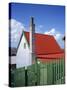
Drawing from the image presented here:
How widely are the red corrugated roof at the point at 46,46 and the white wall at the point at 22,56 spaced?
3.8 inches

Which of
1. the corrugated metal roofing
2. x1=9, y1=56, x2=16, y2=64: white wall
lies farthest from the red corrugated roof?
x1=9, y1=56, x2=16, y2=64: white wall

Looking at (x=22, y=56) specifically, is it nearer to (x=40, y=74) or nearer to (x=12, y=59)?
(x=12, y=59)

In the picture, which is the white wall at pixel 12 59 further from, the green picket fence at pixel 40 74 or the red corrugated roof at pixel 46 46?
the red corrugated roof at pixel 46 46

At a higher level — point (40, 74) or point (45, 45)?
point (45, 45)

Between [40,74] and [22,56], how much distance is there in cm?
28

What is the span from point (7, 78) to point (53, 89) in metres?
0.51

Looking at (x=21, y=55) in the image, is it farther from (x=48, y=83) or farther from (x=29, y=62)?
(x=48, y=83)

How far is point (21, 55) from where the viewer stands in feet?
8.34

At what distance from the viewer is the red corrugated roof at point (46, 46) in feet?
8.50

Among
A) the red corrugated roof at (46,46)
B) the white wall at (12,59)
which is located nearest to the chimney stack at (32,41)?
the red corrugated roof at (46,46)

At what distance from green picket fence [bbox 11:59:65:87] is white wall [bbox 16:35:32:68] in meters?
0.05

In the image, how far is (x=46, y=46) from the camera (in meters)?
2.62

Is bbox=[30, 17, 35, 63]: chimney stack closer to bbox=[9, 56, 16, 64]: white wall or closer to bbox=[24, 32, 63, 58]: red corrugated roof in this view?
bbox=[24, 32, 63, 58]: red corrugated roof

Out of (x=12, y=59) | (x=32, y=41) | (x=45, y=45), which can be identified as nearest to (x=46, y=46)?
(x=45, y=45)
